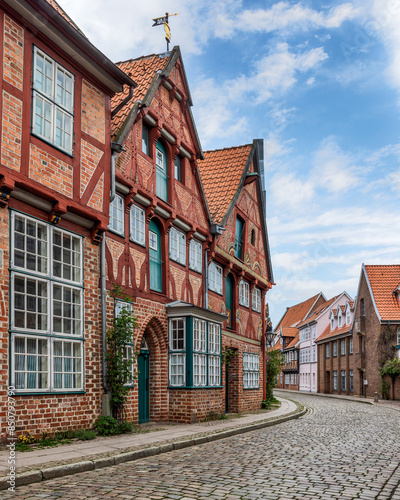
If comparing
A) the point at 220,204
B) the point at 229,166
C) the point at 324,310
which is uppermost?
the point at 229,166

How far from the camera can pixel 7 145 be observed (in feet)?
33.5

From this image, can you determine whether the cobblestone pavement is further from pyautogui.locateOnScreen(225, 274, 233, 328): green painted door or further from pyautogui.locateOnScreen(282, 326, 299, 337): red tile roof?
pyautogui.locateOnScreen(282, 326, 299, 337): red tile roof

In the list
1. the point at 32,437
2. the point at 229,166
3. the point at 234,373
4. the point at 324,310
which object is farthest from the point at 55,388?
the point at 324,310

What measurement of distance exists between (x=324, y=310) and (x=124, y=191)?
46.9 m

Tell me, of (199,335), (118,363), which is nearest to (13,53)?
(118,363)

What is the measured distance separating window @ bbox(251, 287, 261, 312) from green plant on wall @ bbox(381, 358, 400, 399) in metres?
14.4

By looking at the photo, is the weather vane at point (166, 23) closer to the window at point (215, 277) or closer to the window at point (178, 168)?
the window at point (178, 168)

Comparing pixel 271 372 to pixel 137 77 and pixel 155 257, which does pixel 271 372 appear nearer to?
pixel 155 257

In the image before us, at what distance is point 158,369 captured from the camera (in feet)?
54.0

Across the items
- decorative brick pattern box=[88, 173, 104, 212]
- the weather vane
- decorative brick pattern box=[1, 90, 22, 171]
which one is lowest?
decorative brick pattern box=[88, 173, 104, 212]

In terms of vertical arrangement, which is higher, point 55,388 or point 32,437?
point 55,388

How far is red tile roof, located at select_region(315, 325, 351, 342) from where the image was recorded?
160 ft

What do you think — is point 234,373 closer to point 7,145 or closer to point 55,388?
point 55,388

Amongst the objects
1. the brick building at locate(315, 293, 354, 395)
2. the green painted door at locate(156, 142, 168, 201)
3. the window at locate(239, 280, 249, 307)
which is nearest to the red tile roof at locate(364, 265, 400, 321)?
the brick building at locate(315, 293, 354, 395)
